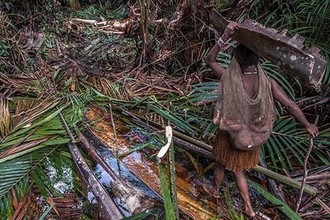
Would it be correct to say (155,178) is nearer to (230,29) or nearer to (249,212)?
(249,212)

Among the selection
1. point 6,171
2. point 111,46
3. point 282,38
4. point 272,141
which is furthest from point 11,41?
point 282,38

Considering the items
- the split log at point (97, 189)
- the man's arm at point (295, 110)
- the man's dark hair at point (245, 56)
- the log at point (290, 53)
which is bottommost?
the split log at point (97, 189)

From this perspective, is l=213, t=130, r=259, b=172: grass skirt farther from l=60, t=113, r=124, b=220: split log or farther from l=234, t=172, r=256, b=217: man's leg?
l=60, t=113, r=124, b=220: split log

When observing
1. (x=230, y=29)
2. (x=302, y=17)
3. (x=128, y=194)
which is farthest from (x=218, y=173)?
(x=302, y=17)

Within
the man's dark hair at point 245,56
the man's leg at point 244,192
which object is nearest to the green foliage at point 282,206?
the man's leg at point 244,192

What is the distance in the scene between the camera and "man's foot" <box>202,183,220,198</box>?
1.98 meters

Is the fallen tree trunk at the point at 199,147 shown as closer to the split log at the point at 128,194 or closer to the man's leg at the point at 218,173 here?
the man's leg at the point at 218,173

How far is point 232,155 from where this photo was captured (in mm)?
1821

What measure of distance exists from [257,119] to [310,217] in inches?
25.6

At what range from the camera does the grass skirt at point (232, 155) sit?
71.4 inches

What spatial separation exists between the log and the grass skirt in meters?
0.55

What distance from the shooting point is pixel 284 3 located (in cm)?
331

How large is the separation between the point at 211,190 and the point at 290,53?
0.99 m

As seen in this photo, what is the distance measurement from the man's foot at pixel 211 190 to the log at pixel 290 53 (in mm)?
863
